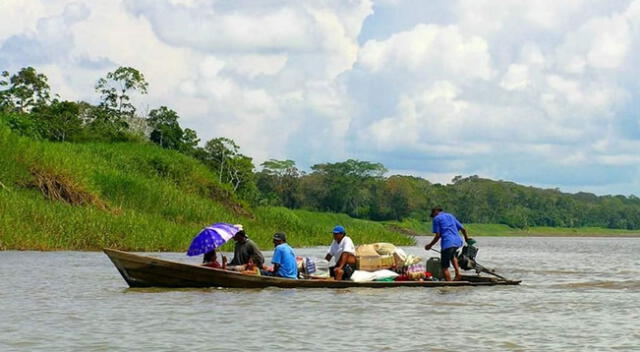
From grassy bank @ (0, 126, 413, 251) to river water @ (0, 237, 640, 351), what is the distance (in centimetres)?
759

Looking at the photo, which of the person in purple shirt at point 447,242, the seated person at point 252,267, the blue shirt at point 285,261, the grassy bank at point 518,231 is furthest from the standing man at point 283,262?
the grassy bank at point 518,231

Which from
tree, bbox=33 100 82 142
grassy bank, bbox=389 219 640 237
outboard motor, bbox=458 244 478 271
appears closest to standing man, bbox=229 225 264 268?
outboard motor, bbox=458 244 478 271

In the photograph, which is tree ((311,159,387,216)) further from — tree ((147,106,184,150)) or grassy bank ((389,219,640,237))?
tree ((147,106,184,150))

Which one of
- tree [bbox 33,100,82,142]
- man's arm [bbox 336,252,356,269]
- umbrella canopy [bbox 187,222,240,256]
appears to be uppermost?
tree [bbox 33,100,82,142]

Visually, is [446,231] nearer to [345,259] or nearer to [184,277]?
[345,259]

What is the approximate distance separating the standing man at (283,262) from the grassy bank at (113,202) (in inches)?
445

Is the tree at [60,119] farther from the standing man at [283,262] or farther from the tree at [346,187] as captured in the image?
the tree at [346,187]

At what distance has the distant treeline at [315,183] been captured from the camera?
5391 centimetres

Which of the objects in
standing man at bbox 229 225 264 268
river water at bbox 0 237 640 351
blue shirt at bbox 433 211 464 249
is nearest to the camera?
river water at bbox 0 237 640 351

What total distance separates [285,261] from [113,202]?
1900cm

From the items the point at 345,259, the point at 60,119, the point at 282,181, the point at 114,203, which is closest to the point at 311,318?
the point at 345,259

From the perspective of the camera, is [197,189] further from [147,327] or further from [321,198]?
[321,198]

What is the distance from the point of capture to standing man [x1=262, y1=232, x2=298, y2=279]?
17.5 metres

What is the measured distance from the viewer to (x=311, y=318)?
1404 cm
